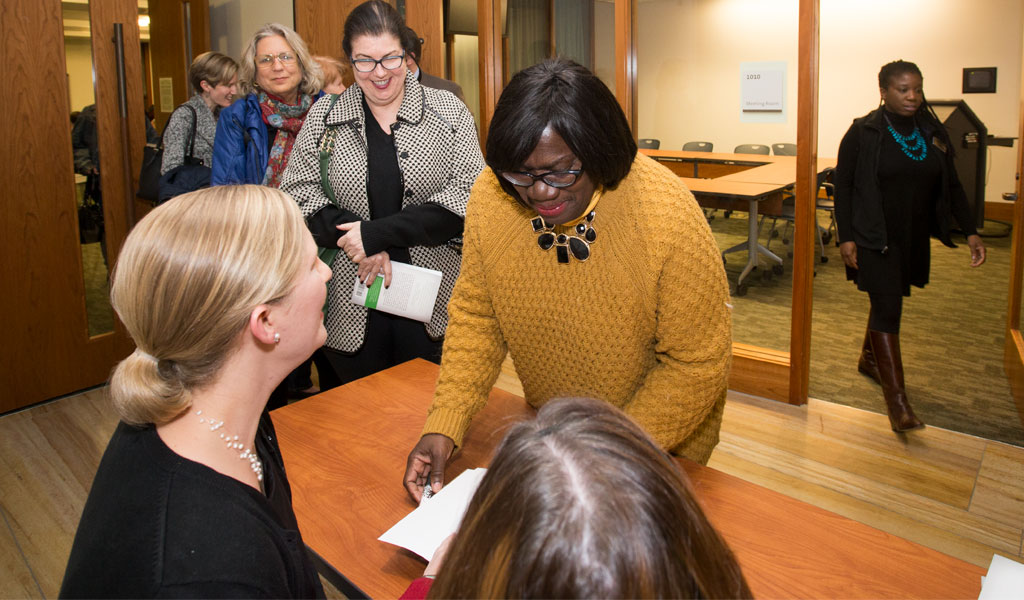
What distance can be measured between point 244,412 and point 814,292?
314cm

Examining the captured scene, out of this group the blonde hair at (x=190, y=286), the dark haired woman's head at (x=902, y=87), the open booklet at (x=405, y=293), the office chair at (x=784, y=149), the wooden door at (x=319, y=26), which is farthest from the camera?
the wooden door at (x=319, y=26)

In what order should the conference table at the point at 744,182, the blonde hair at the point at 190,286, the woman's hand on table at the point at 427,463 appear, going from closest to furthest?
the blonde hair at the point at 190,286
the woman's hand on table at the point at 427,463
the conference table at the point at 744,182

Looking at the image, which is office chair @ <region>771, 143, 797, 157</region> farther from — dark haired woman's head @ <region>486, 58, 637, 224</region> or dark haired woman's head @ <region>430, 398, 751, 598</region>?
dark haired woman's head @ <region>430, 398, 751, 598</region>

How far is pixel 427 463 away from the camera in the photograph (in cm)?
147

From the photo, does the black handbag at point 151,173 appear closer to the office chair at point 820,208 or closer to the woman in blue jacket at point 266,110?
the woman in blue jacket at point 266,110

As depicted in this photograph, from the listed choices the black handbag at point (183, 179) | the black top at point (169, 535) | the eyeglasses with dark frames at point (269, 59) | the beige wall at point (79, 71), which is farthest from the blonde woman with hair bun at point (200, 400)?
the beige wall at point (79, 71)

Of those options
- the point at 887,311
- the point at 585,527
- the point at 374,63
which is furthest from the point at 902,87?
the point at 585,527

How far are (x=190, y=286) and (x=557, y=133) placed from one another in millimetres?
660

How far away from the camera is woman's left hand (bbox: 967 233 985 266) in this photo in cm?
318

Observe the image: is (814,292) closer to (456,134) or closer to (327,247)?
(456,134)

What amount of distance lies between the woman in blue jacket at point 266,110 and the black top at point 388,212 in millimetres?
523

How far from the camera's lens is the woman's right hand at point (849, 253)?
11.2 ft

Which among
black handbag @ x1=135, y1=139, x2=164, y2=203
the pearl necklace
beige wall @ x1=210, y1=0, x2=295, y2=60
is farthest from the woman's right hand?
beige wall @ x1=210, y1=0, x2=295, y2=60

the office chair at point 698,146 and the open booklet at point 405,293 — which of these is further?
the office chair at point 698,146
